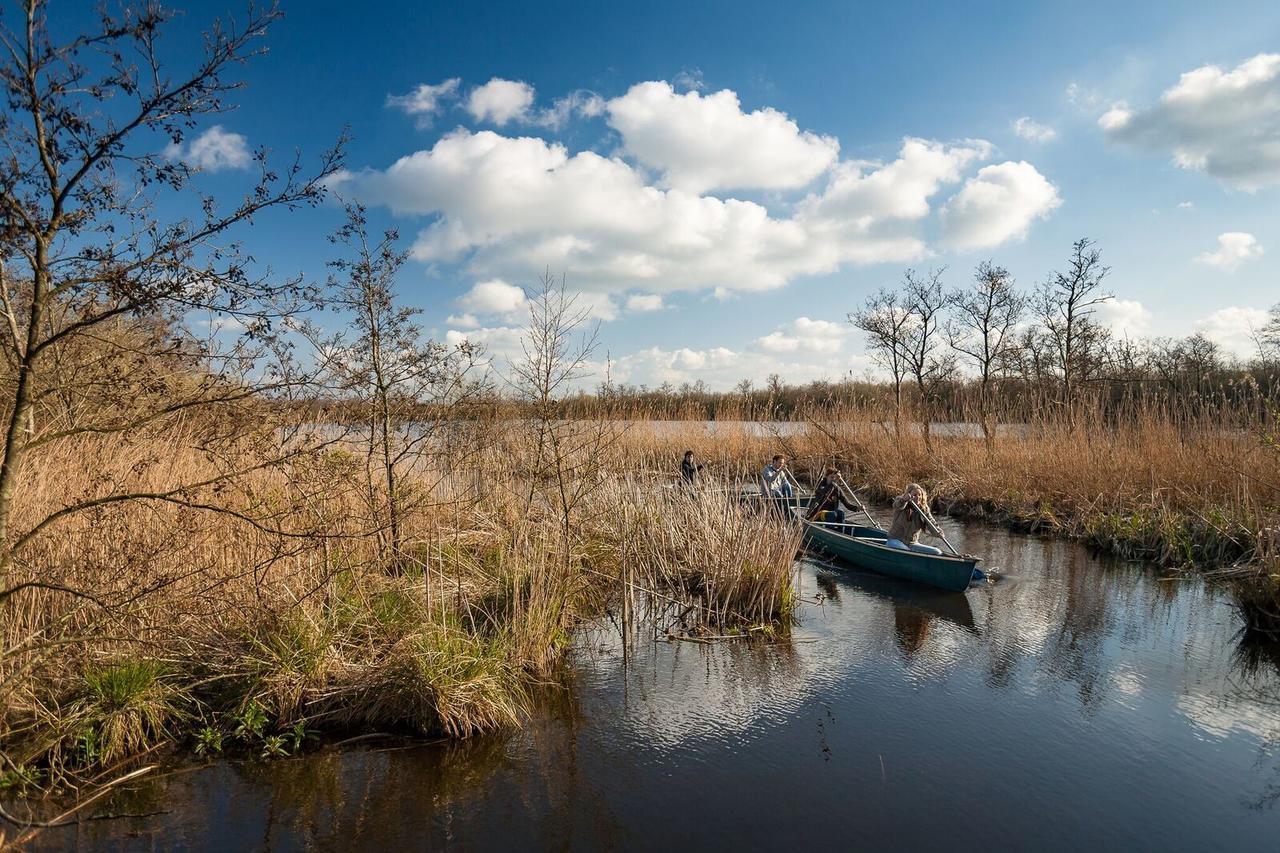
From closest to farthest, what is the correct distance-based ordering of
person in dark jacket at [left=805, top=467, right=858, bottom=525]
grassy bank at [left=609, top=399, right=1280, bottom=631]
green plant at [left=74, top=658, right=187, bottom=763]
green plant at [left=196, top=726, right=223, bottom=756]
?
green plant at [left=74, top=658, right=187, bottom=763]
green plant at [left=196, top=726, right=223, bottom=756]
grassy bank at [left=609, top=399, right=1280, bottom=631]
person in dark jacket at [left=805, top=467, right=858, bottom=525]

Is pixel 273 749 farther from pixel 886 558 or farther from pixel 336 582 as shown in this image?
pixel 886 558

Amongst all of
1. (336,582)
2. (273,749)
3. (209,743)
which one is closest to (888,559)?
(336,582)

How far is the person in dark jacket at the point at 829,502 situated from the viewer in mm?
12453

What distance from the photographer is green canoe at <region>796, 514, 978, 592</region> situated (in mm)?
9266

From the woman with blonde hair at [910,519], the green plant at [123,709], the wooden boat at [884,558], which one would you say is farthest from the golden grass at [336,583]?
the woman with blonde hair at [910,519]

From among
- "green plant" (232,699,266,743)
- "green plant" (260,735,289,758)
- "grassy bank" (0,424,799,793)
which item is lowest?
"green plant" (260,735,289,758)

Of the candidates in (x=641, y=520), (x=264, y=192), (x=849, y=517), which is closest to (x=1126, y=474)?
(x=849, y=517)

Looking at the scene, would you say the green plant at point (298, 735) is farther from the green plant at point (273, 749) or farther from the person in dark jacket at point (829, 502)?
the person in dark jacket at point (829, 502)

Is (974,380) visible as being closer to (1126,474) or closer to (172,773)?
(1126,474)

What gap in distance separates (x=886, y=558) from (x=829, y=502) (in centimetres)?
264

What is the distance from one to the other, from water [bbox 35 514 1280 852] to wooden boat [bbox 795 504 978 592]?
142cm

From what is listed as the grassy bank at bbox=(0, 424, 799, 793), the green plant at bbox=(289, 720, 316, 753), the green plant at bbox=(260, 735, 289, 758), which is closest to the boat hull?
the grassy bank at bbox=(0, 424, 799, 793)

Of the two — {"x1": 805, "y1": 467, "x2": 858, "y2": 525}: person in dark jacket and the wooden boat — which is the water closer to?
the wooden boat

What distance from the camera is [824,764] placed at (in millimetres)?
5293
